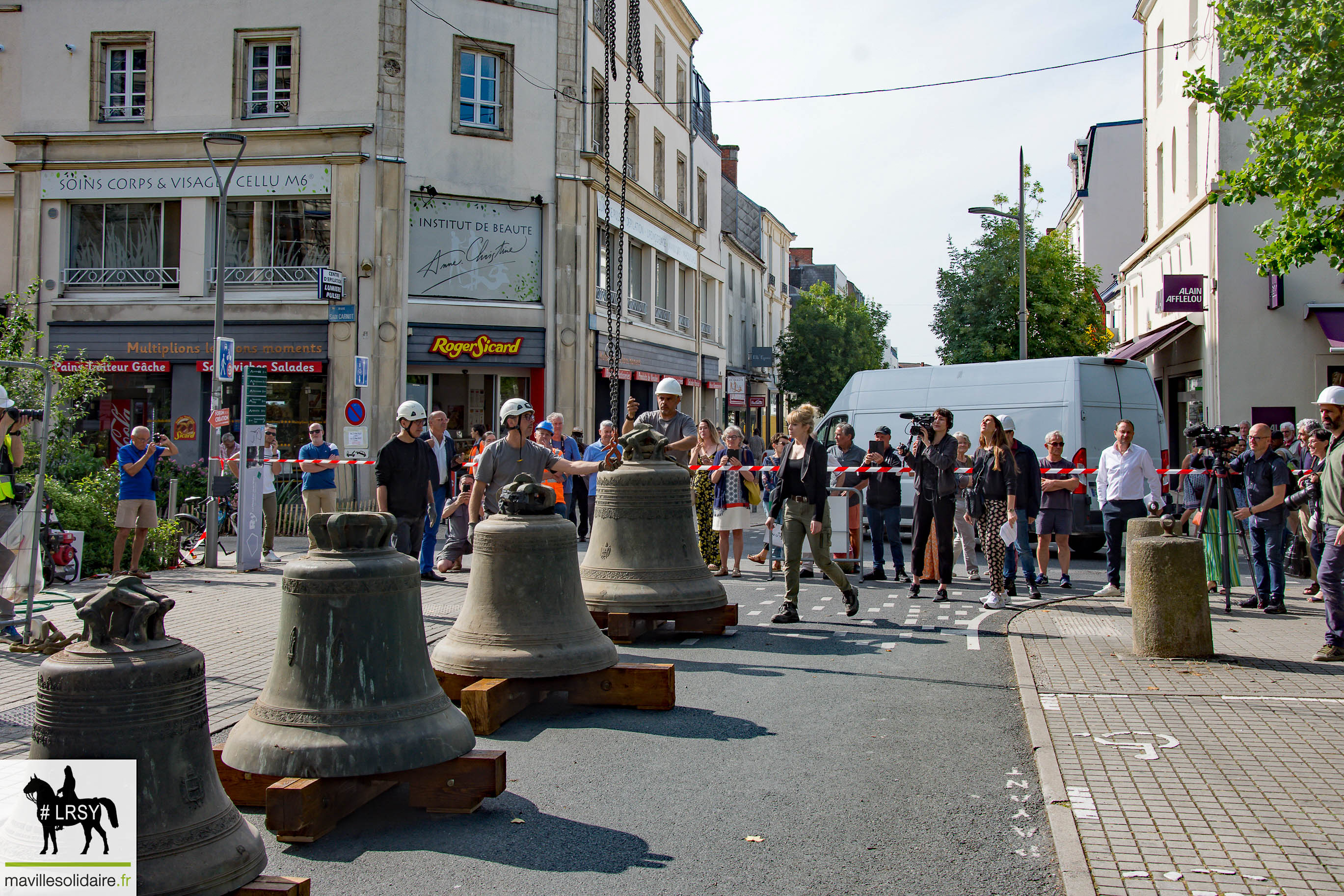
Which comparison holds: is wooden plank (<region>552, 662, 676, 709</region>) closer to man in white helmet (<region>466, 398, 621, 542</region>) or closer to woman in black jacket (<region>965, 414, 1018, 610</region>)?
man in white helmet (<region>466, 398, 621, 542</region>)

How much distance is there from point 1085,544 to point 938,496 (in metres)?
6.25

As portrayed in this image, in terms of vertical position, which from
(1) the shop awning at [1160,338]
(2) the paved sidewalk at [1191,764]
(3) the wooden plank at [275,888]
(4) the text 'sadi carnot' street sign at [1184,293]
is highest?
(4) the text 'sadi carnot' street sign at [1184,293]

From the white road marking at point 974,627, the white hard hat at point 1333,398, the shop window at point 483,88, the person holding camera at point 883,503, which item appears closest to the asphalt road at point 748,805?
the white road marking at point 974,627

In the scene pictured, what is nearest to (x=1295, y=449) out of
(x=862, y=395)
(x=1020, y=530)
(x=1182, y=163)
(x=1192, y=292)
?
(x=1020, y=530)

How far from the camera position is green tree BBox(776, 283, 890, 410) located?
5756 cm

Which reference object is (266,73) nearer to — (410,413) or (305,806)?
(410,413)

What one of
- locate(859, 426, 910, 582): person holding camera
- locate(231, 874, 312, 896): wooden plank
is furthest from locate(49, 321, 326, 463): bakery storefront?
locate(231, 874, 312, 896): wooden plank

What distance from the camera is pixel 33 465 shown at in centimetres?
1295

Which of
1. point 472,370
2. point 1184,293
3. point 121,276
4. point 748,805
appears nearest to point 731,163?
point 472,370

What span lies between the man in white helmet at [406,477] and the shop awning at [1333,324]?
18.6 meters

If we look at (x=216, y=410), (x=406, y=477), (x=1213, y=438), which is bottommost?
(x=406, y=477)

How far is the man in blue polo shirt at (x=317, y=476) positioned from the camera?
14188 mm

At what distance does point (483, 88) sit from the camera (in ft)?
87.5

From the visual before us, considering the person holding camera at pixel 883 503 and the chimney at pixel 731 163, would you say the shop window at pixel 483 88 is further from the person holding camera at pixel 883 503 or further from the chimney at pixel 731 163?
the chimney at pixel 731 163
